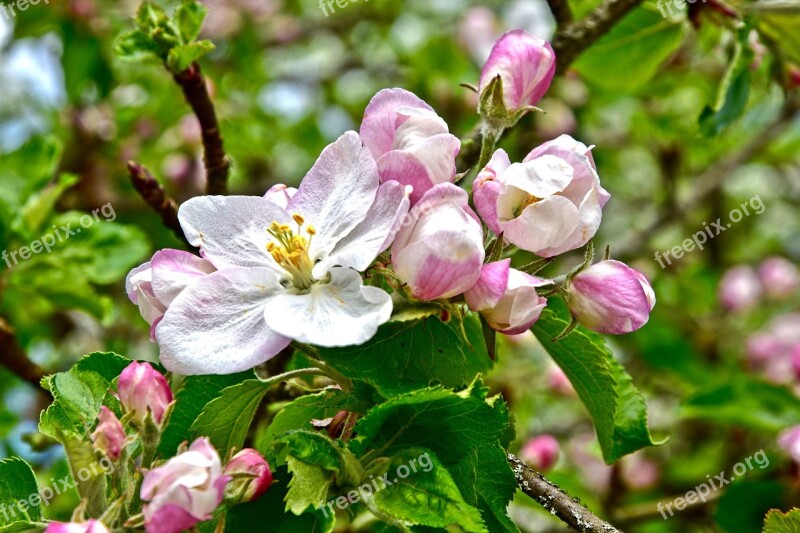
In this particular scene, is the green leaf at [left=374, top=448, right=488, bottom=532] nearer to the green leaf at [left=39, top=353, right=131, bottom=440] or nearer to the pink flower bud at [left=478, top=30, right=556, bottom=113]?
the green leaf at [left=39, top=353, right=131, bottom=440]

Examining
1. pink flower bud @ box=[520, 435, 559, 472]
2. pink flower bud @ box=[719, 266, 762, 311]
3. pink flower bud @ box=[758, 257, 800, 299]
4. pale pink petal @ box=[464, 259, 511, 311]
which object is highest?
pale pink petal @ box=[464, 259, 511, 311]

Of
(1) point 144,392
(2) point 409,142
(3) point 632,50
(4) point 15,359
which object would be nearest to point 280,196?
(2) point 409,142

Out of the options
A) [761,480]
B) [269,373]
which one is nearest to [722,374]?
[761,480]

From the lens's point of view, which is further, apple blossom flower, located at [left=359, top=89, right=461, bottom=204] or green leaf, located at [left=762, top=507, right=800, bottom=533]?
green leaf, located at [left=762, top=507, right=800, bottom=533]

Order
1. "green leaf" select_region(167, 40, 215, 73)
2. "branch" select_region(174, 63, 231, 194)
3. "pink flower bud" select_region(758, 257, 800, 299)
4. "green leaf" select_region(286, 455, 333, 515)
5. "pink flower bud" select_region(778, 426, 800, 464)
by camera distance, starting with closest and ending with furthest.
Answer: "green leaf" select_region(286, 455, 333, 515)
"green leaf" select_region(167, 40, 215, 73)
"branch" select_region(174, 63, 231, 194)
"pink flower bud" select_region(778, 426, 800, 464)
"pink flower bud" select_region(758, 257, 800, 299)

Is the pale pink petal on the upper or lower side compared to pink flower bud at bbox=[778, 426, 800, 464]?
upper

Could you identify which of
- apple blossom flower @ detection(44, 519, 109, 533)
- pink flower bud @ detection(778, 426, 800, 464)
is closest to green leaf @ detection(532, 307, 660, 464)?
apple blossom flower @ detection(44, 519, 109, 533)

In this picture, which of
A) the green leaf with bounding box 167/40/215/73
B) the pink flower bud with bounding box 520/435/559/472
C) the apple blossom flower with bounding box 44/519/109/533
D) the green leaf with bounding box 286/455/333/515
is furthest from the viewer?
the pink flower bud with bounding box 520/435/559/472

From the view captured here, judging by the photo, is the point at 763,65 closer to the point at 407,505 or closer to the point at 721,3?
the point at 721,3
